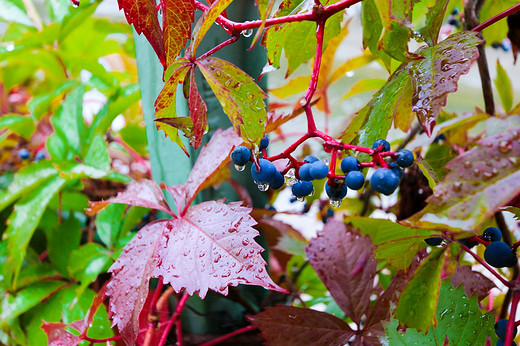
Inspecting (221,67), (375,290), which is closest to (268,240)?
(375,290)

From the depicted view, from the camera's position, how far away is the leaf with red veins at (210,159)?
19.1 inches

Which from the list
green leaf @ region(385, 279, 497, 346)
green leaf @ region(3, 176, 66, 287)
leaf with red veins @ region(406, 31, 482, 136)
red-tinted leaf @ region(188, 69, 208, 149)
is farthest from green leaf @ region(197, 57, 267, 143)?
green leaf @ region(3, 176, 66, 287)

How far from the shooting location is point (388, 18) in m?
0.28

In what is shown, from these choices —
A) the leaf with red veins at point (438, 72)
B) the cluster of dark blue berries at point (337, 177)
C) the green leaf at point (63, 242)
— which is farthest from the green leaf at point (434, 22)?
the green leaf at point (63, 242)

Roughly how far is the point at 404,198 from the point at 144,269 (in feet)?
1.38

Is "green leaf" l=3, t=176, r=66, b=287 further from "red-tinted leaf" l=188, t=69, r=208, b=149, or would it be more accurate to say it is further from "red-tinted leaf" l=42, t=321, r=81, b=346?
"red-tinted leaf" l=188, t=69, r=208, b=149

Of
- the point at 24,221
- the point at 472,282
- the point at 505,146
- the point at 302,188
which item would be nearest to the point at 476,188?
the point at 505,146

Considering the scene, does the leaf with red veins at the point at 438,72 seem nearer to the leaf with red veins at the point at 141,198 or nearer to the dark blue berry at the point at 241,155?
the dark blue berry at the point at 241,155

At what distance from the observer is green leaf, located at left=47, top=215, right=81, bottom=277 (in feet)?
2.32

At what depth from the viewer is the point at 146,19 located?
0.33 metres

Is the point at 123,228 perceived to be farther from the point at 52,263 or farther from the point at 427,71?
the point at 427,71

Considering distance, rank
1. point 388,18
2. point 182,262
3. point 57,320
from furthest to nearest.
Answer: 1. point 57,320
2. point 182,262
3. point 388,18

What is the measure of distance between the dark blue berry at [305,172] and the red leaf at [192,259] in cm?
7

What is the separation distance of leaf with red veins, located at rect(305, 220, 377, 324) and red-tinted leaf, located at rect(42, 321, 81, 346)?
0.94 ft
